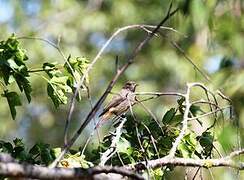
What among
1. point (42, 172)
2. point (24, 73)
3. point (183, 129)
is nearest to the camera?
point (42, 172)

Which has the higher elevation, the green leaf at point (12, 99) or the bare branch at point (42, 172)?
the green leaf at point (12, 99)

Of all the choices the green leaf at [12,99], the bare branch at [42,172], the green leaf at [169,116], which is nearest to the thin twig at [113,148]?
the green leaf at [169,116]

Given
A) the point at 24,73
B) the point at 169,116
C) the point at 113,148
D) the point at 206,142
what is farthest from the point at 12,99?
the point at 206,142

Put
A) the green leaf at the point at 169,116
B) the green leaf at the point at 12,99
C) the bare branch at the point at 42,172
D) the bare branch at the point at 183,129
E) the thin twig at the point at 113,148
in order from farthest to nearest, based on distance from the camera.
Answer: the green leaf at the point at 169,116 < the green leaf at the point at 12,99 < the thin twig at the point at 113,148 < the bare branch at the point at 183,129 < the bare branch at the point at 42,172

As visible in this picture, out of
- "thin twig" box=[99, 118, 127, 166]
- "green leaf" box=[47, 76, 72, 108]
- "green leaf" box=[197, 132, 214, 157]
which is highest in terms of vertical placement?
"green leaf" box=[47, 76, 72, 108]

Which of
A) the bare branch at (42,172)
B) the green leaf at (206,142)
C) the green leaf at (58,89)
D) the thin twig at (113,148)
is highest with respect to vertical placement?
the green leaf at (58,89)

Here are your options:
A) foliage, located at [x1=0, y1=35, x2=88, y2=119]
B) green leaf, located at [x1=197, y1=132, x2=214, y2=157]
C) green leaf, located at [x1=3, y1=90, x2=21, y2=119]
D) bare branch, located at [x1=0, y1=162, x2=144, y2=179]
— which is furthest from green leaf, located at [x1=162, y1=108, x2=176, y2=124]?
bare branch, located at [x1=0, y1=162, x2=144, y2=179]

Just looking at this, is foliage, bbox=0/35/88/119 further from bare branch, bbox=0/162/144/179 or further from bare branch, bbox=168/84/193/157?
bare branch, bbox=0/162/144/179

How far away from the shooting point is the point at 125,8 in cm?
895

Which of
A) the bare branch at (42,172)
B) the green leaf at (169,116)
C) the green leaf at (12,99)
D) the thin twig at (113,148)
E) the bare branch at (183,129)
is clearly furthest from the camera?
the green leaf at (169,116)

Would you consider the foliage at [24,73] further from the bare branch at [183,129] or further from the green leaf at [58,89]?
the bare branch at [183,129]

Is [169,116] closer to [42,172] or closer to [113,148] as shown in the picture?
[113,148]

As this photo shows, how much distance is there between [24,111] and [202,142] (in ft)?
25.1

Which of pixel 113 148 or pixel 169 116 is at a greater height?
pixel 169 116
